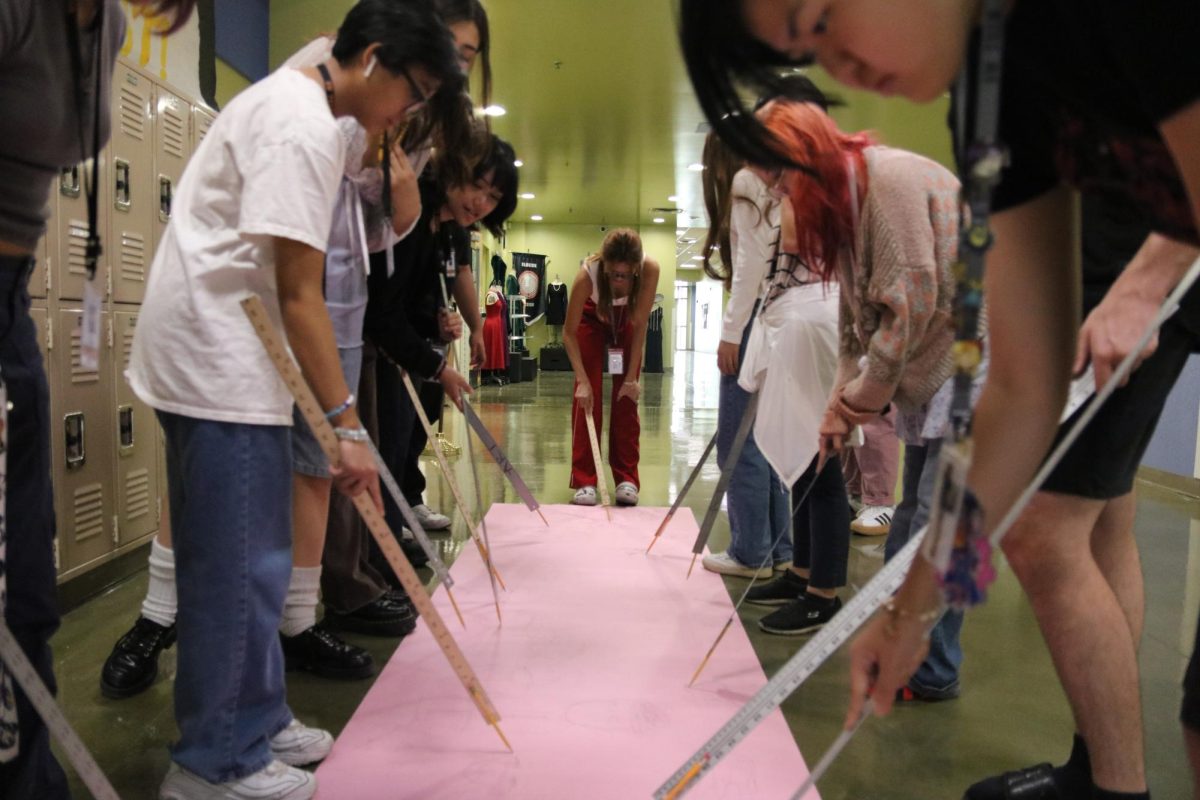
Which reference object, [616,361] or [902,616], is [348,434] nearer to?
[902,616]

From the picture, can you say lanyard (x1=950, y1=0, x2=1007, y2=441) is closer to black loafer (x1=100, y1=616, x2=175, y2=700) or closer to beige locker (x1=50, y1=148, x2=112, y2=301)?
black loafer (x1=100, y1=616, x2=175, y2=700)

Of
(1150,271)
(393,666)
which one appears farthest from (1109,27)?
(393,666)

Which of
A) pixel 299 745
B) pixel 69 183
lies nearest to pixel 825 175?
pixel 299 745

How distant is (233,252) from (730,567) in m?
2.06

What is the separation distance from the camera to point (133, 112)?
2520mm

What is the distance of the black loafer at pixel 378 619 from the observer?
2180 millimetres

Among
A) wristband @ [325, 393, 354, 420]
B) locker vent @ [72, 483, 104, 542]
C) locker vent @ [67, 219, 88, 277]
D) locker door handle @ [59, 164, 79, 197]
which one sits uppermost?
locker door handle @ [59, 164, 79, 197]

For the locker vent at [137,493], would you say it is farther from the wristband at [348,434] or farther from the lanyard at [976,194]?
the lanyard at [976,194]

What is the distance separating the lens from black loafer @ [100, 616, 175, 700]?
176 centimetres

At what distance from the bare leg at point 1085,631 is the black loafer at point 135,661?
1807 mm

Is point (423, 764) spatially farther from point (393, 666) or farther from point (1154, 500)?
point (1154, 500)

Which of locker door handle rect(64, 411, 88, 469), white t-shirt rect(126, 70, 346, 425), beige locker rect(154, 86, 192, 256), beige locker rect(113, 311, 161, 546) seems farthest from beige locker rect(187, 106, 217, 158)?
white t-shirt rect(126, 70, 346, 425)

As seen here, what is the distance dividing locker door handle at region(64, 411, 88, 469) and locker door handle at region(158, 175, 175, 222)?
780 mm

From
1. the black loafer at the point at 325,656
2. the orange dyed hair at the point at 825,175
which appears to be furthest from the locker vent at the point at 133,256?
the orange dyed hair at the point at 825,175
